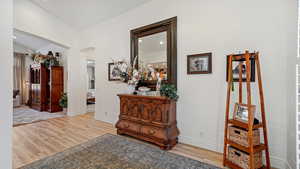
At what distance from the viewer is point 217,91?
242 centimetres

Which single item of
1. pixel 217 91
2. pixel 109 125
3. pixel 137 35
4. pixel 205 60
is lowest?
pixel 109 125

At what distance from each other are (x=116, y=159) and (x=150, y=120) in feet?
3.02

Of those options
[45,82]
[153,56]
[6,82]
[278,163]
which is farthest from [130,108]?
[45,82]

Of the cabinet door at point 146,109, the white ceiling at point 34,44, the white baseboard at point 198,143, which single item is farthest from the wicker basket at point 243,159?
the white ceiling at point 34,44

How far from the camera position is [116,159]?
2.15m

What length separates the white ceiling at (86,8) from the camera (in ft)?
11.5

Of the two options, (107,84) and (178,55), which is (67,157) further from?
(178,55)

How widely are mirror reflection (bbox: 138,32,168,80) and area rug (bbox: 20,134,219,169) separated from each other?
1518mm

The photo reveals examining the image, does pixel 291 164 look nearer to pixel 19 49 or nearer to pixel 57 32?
pixel 57 32

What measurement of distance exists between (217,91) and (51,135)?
3798 mm

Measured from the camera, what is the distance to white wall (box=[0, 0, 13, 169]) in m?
1.49

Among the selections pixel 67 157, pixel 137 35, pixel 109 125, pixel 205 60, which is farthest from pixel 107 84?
pixel 205 60

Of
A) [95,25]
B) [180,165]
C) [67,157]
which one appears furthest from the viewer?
[95,25]

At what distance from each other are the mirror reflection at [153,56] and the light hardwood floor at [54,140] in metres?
1.63
